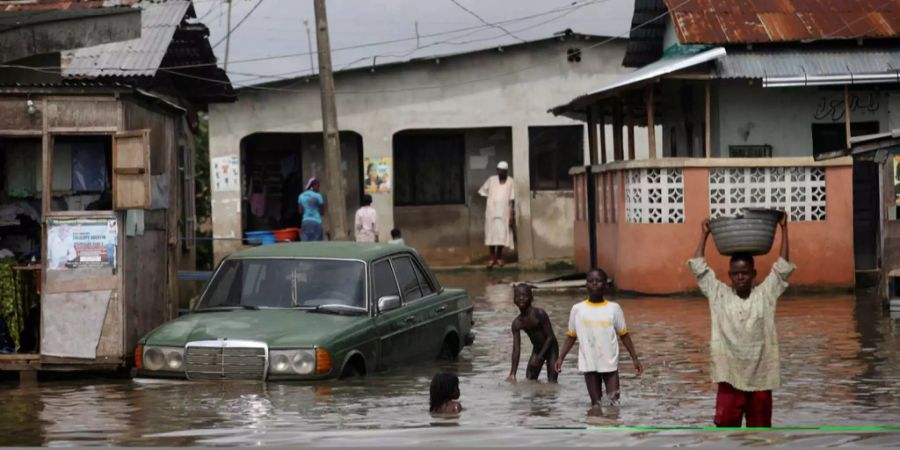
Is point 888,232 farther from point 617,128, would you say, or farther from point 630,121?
point 617,128

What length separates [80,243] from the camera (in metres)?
14.3

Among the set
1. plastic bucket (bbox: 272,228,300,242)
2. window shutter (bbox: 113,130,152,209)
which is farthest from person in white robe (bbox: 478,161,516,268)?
window shutter (bbox: 113,130,152,209)

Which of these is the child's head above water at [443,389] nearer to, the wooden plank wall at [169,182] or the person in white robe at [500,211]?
the wooden plank wall at [169,182]

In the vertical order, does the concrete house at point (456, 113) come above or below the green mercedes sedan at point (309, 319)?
above

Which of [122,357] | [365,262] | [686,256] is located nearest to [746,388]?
[365,262]

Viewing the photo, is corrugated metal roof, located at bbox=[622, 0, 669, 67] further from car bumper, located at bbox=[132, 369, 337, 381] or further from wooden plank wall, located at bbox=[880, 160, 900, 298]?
car bumper, located at bbox=[132, 369, 337, 381]

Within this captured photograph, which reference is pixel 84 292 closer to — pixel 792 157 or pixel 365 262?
pixel 365 262

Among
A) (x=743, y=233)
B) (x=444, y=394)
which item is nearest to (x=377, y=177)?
(x=444, y=394)

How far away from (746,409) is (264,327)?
15.9 ft

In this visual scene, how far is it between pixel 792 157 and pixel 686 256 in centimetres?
241

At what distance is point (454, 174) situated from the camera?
3316 cm

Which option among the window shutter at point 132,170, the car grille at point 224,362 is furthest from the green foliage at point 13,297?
the car grille at point 224,362

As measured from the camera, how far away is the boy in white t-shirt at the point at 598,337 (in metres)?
11.4

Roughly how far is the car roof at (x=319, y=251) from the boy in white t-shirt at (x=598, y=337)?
2.80 m
